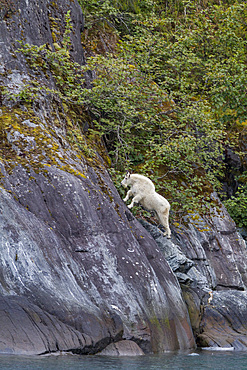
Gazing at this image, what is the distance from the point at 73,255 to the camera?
465 inches

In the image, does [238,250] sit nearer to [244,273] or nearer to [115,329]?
[244,273]

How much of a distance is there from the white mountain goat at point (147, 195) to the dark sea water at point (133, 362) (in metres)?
4.65

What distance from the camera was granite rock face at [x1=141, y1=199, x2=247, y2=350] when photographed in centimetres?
1396

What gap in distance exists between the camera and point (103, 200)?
1341 centimetres

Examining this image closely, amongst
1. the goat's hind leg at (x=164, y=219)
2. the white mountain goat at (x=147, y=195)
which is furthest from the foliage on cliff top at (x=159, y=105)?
the goat's hind leg at (x=164, y=219)

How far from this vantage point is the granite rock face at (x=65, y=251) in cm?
979

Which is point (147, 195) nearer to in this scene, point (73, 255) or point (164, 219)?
point (164, 219)

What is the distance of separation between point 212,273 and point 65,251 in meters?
8.04

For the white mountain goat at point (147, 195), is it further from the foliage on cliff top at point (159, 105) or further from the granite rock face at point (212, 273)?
the foliage on cliff top at point (159, 105)

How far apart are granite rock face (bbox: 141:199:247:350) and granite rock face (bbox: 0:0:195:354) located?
1113 mm

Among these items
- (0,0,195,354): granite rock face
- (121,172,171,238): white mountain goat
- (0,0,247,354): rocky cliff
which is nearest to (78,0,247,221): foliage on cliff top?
(121,172,171,238): white mountain goat

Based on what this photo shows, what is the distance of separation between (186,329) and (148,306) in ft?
4.78

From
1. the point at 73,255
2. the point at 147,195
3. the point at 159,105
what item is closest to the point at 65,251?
the point at 73,255

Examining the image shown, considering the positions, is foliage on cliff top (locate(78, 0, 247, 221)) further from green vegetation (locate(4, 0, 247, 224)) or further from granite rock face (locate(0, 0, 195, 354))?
granite rock face (locate(0, 0, 195, 354))
